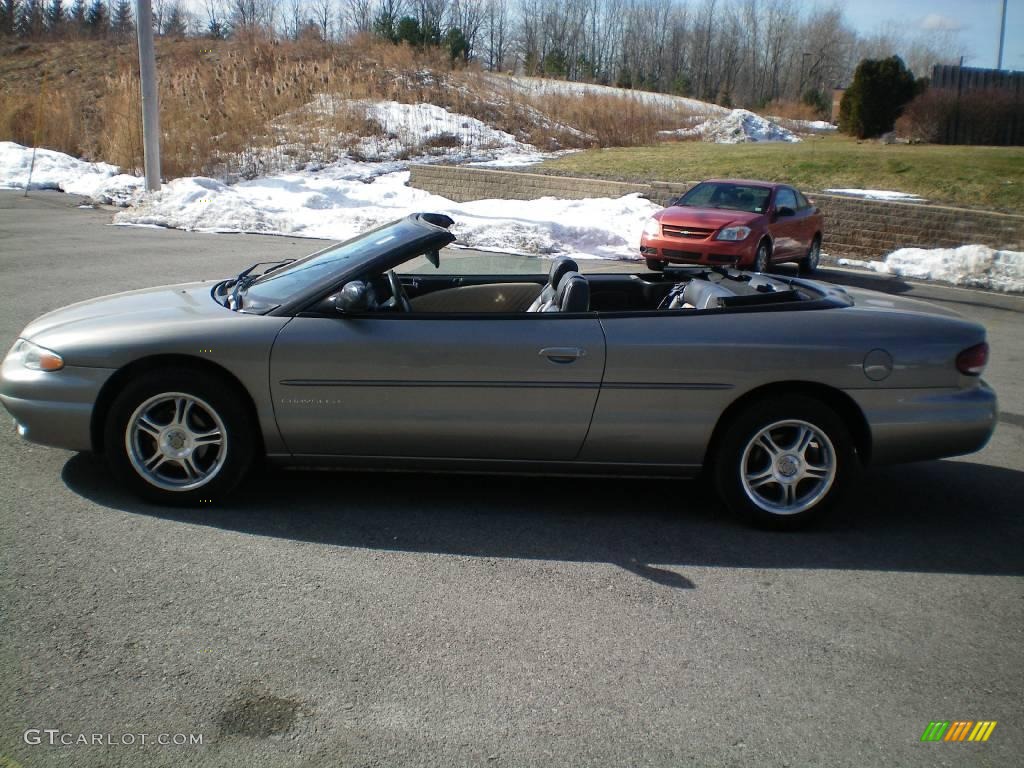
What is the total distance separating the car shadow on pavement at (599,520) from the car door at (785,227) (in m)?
9.78

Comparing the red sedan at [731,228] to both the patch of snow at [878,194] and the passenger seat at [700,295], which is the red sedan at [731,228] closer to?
the patch of snow at [878,194]

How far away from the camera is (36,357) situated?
478 cm

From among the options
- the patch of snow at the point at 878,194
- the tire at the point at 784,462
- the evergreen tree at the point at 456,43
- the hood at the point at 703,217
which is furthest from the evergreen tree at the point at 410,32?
the tire at the point at 784,462

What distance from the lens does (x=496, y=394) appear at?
4699mm

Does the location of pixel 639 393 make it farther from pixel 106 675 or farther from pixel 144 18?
pixel 144 18

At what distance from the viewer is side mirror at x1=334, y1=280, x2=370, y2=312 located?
4.68m

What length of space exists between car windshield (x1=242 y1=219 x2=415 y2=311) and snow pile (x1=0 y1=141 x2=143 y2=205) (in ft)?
52.8

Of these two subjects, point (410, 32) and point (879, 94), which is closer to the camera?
point (879, 94)

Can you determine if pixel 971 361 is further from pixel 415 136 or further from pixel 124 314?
pixel 415 136

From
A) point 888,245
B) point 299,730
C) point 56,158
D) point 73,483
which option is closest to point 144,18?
point 56,158

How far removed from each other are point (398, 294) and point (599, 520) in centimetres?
165

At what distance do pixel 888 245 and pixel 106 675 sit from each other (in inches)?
679

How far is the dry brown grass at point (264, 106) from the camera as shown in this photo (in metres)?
25.1
